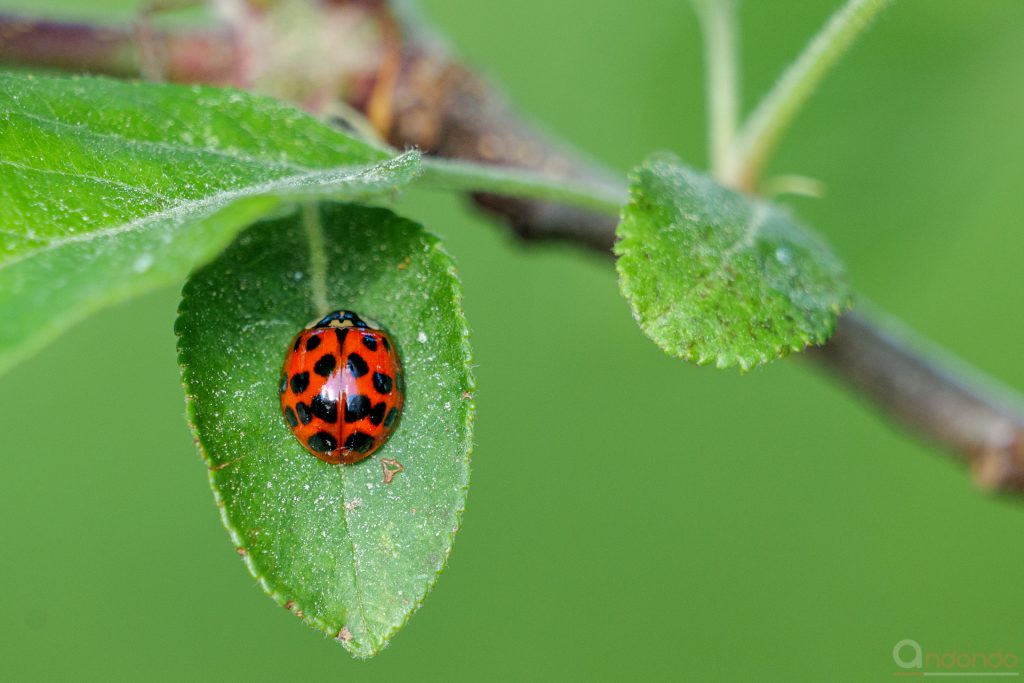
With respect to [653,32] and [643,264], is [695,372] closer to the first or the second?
[653,32]

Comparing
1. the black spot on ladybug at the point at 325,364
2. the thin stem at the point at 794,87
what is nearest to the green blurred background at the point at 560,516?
the thin stem at the point at 794,87

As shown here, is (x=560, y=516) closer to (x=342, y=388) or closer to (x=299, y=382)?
(x=342, y=388)

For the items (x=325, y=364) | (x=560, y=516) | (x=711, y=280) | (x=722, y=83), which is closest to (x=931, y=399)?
(x=722, y=83)

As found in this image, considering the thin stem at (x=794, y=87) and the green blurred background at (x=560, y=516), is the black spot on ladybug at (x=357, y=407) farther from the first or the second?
the green blurred background at (x=560, y=516)

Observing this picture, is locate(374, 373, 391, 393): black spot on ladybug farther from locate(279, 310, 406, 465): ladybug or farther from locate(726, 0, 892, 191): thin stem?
locate(726, 0, 892, 191): thin stem

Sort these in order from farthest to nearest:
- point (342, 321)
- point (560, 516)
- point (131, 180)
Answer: point (560, 516), point (342, 321), point (131, 180)

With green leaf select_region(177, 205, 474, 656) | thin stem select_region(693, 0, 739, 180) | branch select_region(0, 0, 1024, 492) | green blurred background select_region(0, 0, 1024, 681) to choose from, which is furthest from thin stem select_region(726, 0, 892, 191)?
green blurred background select_region(0, 0, 1024, 681)
